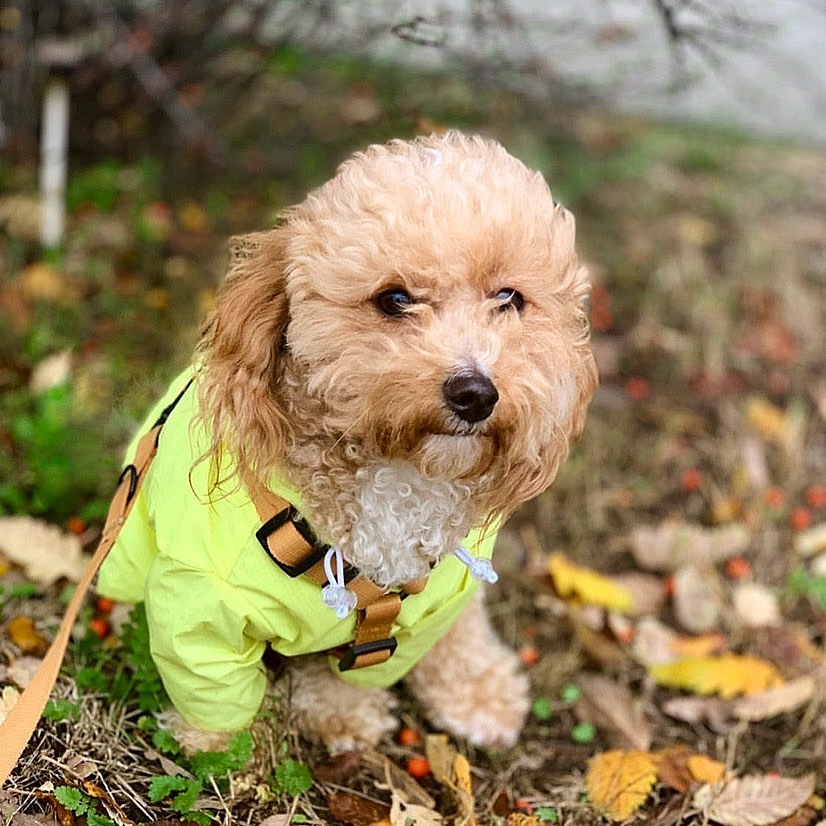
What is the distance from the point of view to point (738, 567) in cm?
341

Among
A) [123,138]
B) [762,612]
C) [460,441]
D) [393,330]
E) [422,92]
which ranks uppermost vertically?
[393,330]

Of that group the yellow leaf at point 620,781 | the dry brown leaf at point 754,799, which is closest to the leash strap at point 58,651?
the yellow leaf at point 620,781

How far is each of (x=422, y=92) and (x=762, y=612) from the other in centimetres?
236

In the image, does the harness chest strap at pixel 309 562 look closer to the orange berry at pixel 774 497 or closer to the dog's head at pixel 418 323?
the dog's head at pixel 418 323

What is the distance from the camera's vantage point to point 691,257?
4.61 metres

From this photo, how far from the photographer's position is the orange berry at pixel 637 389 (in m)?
4.04

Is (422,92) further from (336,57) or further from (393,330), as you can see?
Answer: (393,330)

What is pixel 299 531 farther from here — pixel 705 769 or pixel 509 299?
pixel 705 769

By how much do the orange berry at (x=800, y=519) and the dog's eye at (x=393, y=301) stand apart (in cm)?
217

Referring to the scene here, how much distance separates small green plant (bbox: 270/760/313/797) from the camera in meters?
2.37

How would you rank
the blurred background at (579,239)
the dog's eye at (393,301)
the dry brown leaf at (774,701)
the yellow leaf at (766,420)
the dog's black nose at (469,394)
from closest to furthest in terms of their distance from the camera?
the dog's black nose at (469,394)
the dog's eye at (393,301)
the dry brown leaf at (774,701)
the blurred background at (579,239)
the yellow leaf at (766,420)

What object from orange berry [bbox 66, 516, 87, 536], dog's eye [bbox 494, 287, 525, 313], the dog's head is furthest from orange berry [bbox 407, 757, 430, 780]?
dog's eye [bbox 494, 287, 525, 313]

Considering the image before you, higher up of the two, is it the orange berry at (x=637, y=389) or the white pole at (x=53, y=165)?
the white pole at (x=53, y=165)

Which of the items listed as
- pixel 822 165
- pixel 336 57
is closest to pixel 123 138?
pixel 336 57
